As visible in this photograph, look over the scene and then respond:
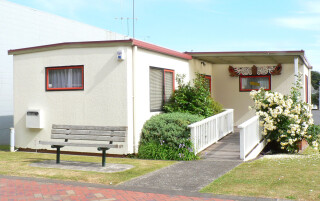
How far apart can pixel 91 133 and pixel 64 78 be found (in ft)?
8.85

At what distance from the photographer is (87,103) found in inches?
424

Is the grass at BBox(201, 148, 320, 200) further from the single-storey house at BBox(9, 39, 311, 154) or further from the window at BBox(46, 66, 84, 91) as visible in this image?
the window at BBox(46, 66, 84, 91)

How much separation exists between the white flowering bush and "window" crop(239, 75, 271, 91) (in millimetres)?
4242

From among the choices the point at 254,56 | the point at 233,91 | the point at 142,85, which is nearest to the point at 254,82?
the point at 233,91

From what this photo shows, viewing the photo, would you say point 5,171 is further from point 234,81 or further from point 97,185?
point 234,81

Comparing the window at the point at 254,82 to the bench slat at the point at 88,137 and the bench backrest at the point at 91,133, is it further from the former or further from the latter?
the bench slat at the point at 88,137

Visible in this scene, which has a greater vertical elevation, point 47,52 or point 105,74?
point 47,52

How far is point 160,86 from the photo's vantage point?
1184cm

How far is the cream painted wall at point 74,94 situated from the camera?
10.3 m

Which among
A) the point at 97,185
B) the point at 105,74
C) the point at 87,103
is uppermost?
the point at 105,74

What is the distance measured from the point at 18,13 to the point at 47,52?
530cm

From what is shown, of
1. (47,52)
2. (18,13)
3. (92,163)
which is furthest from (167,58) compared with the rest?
(18,13)

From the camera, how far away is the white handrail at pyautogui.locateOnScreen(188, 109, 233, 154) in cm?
998

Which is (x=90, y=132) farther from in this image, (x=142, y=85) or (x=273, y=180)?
(x=273, y=180)
